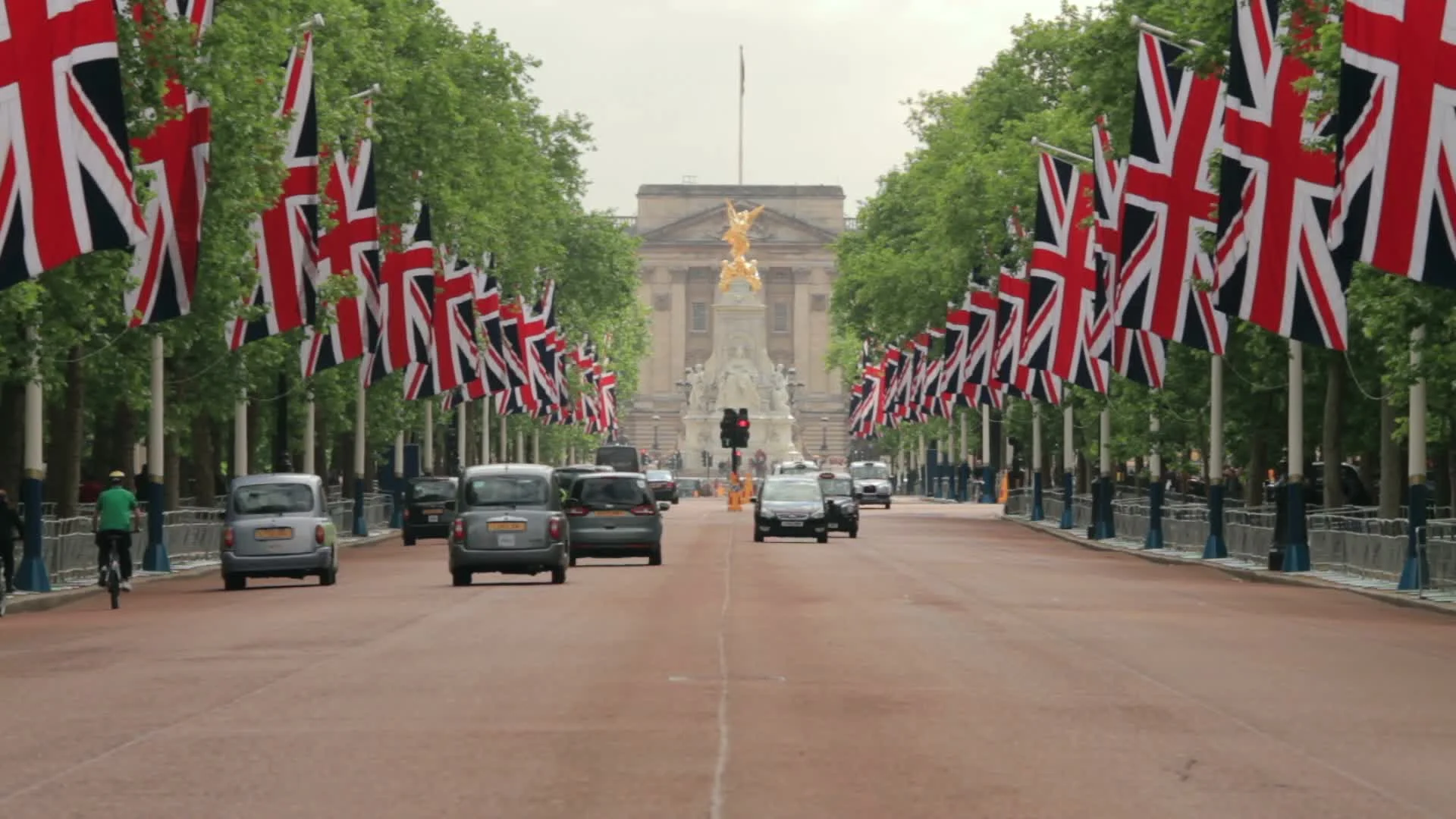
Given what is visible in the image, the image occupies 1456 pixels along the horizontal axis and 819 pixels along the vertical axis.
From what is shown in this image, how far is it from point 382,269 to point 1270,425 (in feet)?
59.9

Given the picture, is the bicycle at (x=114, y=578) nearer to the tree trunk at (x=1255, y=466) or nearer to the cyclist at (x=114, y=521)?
the cyclist at (x=114, y=521)

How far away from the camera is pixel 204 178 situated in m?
39.5

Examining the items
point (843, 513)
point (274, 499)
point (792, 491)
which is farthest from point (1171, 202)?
point (843, 513)

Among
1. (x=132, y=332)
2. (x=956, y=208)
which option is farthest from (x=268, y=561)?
(x=956, y=208)

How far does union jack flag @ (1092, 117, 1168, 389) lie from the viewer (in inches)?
1992

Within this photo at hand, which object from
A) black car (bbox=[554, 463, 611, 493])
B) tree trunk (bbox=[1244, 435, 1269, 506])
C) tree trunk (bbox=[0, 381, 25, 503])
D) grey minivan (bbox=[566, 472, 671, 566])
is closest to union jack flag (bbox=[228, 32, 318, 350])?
tree trunk (bbox=[0, 381, 25, 503])

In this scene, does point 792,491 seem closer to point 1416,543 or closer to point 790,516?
point 790,516

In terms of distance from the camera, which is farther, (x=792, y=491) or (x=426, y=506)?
(x=426, y=506)

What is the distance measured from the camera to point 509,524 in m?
41.1

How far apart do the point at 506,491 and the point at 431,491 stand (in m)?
29.0

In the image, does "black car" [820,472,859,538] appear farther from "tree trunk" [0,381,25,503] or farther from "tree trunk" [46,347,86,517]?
"tree trunk" [0,381,25,503]

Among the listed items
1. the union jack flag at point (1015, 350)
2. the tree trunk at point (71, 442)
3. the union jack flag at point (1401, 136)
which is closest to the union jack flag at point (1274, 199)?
the union jack flag at point (1401, 136)

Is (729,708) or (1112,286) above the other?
(1112,286)

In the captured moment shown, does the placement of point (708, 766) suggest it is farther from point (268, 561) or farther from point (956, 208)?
point (956, 208)
